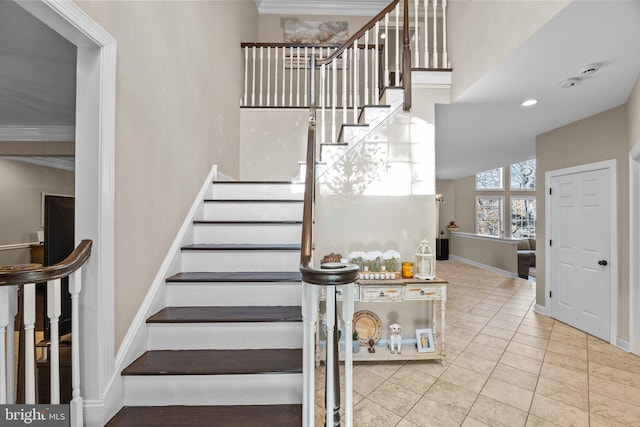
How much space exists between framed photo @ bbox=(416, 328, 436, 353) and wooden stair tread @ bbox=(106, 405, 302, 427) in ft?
5.38

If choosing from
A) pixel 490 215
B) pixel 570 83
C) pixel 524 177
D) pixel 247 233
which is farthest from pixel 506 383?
pixel 524 177

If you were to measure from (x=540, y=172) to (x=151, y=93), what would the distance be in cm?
502

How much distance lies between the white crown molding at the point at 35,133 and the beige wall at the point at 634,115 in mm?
5554

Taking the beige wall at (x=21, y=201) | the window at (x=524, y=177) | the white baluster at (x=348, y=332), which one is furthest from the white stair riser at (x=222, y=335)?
the window at (x=524, y=177)

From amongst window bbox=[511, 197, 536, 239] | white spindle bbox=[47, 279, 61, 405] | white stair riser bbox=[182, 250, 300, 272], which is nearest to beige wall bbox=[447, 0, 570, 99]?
white stair riser bbox=[182, 250, 300, 272]

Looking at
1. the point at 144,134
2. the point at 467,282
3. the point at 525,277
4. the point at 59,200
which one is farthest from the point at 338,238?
the point at 525,277

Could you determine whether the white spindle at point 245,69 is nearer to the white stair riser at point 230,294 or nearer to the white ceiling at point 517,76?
the white ceiling at point 517,76

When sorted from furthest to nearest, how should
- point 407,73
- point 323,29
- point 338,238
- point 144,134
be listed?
1. point 323,29
2. point 338,238
3. point 407,73
4. point 144,134

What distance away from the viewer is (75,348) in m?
1.36

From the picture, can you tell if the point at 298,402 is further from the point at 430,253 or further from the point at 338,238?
the point at 430,253

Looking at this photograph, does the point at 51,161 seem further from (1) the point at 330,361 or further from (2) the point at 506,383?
(2) the point at 506,383

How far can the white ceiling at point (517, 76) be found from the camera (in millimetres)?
1634

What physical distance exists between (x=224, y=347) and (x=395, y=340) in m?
1.71

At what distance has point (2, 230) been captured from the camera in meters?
4.50
